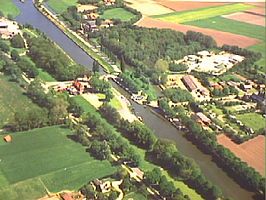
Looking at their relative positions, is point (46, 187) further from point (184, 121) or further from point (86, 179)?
point (184, 121)

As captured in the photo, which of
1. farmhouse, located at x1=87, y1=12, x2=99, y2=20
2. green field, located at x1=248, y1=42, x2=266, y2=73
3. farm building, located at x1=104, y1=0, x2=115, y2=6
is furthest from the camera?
farm building, located at x1=104, y1=0, x2=115, y2=6

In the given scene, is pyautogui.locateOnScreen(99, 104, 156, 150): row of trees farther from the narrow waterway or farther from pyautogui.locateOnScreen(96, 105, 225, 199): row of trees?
the narrow waterway

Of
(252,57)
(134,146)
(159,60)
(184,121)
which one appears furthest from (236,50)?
(134,146)

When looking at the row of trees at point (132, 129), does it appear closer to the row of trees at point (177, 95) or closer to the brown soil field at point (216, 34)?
the row of trees at point (177, 95)

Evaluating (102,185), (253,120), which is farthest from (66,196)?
(253,120)

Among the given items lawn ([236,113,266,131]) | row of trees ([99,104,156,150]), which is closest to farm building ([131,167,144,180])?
row of trees ([99,104,156,150])
